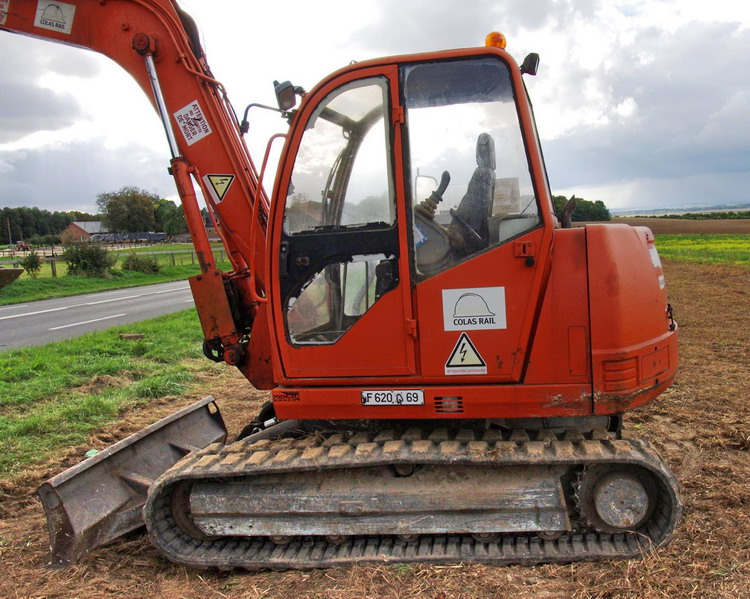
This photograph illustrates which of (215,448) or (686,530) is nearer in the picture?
(686,530)

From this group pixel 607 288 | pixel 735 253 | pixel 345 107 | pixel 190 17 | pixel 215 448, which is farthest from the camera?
pixel 735 253

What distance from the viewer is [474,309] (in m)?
3.40

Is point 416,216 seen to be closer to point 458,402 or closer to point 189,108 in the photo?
point 458,402

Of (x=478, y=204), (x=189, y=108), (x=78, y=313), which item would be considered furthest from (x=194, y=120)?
(x=78, y=313)

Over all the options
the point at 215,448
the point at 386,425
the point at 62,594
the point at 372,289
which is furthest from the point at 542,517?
the point at 62,594

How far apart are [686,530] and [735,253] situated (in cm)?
A: 3131

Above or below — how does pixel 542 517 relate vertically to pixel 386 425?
below

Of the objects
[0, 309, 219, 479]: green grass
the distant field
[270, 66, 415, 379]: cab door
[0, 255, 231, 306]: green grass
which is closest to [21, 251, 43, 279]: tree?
[0, 255, 231, 306]: green grass

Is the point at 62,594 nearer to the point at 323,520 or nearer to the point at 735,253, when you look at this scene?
the point at 323,520

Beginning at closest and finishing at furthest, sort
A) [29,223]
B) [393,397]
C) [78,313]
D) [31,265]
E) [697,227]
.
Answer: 1. [393,397]
2. [78,313]
3. [31,265]
4. [697,227]
5. [29,223]

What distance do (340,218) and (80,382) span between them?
5.68 m

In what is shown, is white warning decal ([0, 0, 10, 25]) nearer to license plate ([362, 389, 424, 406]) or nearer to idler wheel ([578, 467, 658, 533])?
license plate ([362, 389, 424, 406])

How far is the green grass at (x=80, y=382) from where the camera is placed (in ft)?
19.0

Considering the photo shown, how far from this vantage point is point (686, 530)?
12.0ft
